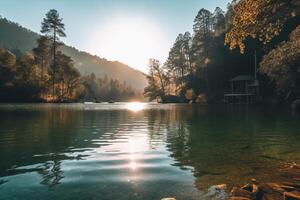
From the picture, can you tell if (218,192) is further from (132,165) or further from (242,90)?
(242,90)

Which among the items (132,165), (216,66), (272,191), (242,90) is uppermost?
(216,66)

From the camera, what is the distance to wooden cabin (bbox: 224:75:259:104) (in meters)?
80.0

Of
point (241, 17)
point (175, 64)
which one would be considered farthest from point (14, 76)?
point (241, 17)

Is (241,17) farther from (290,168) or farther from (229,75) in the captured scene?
(229,75)

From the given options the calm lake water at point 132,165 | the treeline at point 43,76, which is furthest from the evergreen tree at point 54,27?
the calm lake water at point 132,165

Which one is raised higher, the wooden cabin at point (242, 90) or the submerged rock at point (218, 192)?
the wooden cabin at point (242, 90)

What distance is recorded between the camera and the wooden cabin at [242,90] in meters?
80.0

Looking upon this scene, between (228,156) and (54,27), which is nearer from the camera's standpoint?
(228,156)

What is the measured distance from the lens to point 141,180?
822 cm

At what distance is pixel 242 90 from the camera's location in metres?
85.8

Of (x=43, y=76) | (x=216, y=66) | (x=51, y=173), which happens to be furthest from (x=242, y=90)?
(x=51, y=173)

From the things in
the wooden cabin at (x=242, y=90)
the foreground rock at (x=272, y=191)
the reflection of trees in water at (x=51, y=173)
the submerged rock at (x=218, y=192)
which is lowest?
the submerged rock at (x=218, y=192)

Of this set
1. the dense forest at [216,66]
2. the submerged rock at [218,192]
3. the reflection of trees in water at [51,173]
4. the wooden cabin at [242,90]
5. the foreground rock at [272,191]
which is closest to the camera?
the foreground rock at [272,191]

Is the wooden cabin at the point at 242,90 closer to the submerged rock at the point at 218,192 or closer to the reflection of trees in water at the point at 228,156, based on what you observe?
the reflection of trees in water at the point at 228,156
